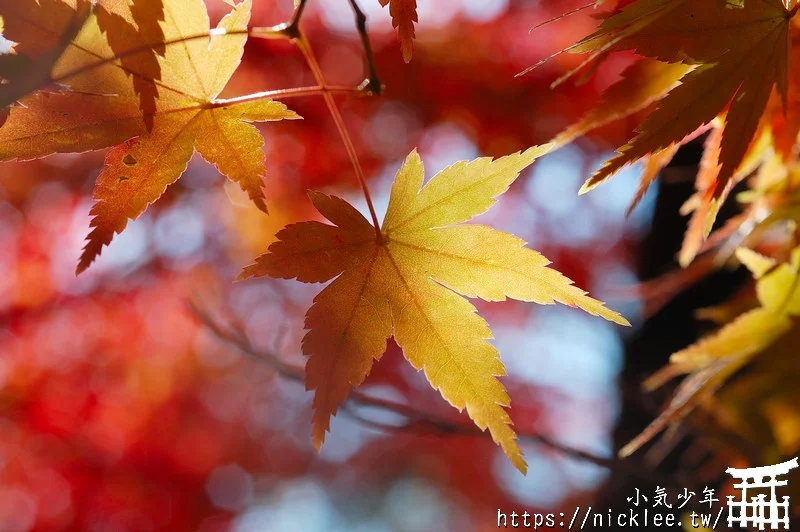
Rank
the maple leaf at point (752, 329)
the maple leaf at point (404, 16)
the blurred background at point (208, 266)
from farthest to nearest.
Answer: the blurred background at point (208, 266)
the maple leaf at point (752, 329)
the maple leaf at point (404, 16)

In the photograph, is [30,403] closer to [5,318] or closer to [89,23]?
[5,318]

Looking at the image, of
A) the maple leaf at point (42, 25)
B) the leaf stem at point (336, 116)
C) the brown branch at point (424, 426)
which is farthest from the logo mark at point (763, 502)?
the maple leaf at point (42, 25)

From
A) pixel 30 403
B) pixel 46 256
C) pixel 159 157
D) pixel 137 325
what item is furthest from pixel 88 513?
pixel 159 157

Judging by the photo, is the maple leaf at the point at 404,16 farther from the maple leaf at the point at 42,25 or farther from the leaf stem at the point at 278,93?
the maple leaf at the point at 42,25

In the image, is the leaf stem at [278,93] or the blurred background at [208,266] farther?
the blurred background at [208,266]

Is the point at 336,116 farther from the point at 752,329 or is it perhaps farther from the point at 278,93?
the point at 752,329

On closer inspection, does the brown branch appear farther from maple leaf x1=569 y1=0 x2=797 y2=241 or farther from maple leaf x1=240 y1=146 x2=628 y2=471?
maple leaf x1=569 y1=0 x2=797 y2=241
